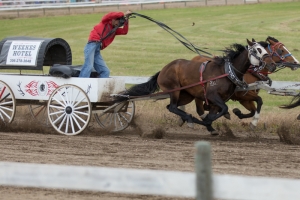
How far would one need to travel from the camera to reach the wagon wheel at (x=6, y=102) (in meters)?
10.7

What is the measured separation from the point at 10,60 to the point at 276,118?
482 centimetres

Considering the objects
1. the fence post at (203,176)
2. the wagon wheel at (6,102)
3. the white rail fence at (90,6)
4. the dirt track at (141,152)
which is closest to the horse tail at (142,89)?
the dirt track at (141,152)

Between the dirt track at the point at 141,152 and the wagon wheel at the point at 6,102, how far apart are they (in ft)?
1.63

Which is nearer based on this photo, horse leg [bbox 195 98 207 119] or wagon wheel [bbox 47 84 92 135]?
wagon wheel [bbox 47 84 92 135]

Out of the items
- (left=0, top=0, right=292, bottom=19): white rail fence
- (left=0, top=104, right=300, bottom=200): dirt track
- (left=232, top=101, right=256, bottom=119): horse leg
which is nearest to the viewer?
(left=0, top=104, right=300, bottom=200): dirt track

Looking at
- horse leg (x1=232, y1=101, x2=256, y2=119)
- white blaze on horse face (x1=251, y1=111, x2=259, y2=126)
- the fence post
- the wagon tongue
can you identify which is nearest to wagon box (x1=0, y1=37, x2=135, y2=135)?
horse leg (x1=232, y1=101, x2=256, y2=119)

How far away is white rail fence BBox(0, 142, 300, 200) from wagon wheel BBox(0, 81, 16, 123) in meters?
7.00

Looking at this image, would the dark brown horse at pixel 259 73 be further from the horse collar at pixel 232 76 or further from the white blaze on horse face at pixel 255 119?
the horse collar at pixel 232 76

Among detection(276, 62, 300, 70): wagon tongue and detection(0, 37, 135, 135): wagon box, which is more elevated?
detection(276, 62, 300, 70): wagon tongue

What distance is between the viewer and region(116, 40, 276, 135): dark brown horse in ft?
32.5

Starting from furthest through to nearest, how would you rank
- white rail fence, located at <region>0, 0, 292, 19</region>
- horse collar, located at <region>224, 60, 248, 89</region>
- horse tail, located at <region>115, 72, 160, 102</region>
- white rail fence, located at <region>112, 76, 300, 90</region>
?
1. white rail fence, located at <region>0, 0, 292, 19</region>
2. white rail fence, located at <region>112, 76, 300, 90</region>
3. horse tail, located at <region>115, 72, 160, 102</region>
4. horse collar, located at <region>224, 60, 248, 89</region>

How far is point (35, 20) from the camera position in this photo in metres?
33.5

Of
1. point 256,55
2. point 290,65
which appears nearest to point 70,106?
point 256,55

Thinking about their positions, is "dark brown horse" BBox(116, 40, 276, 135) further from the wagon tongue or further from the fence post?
the fence post
